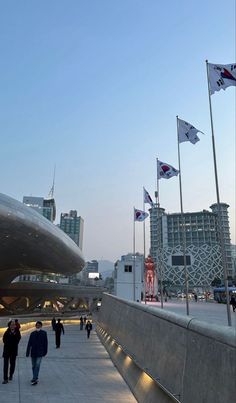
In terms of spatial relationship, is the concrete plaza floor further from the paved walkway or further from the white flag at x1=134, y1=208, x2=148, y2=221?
Answer: the white flag at x1=134, y1=208, x2=148, y2=221

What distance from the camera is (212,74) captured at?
46.6ft

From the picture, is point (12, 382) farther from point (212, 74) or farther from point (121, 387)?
point (212, 74)

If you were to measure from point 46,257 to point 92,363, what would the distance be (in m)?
30.3

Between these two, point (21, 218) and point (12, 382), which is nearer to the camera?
point (12, 382)

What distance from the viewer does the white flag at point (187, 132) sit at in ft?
59.1

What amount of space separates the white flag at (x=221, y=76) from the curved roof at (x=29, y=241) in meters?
16.5

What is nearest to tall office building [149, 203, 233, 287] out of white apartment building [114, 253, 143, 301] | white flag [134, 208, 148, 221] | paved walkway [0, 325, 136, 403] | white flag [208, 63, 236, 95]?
white apartment building [114, 253, 143, 301]

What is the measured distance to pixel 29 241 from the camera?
32031mm

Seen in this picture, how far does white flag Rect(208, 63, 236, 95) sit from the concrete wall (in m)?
10.1

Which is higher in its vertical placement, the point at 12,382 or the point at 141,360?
the point at 141,360

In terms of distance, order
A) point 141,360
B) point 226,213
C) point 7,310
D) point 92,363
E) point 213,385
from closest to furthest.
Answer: point 213,385 → point 141,360 → point 92,363 → point 7,310 → point 226,213

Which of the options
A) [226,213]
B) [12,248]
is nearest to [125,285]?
[12,248]

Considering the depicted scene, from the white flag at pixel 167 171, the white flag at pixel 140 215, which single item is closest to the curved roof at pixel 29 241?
the white flag at pixel 140 215

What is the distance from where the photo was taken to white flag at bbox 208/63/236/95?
13.6 meters
